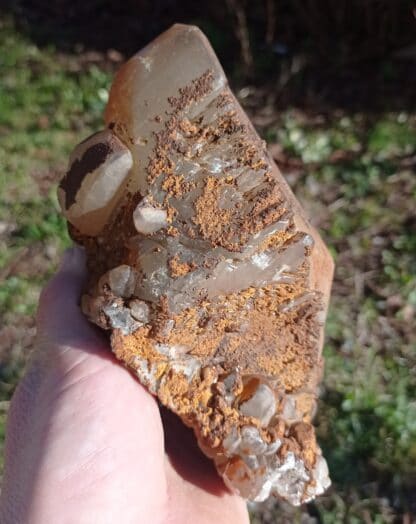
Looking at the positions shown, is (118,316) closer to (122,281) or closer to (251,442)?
(122,281)

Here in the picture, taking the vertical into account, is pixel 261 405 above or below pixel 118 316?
below

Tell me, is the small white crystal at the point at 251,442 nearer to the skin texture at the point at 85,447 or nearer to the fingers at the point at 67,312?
the skin texture at the point at 85,447

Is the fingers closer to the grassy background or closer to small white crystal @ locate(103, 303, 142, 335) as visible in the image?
small white crystal @ locate(103, 303, 142, 335)

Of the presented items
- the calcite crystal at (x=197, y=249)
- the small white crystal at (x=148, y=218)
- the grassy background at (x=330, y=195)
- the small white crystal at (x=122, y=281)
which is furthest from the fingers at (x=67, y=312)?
the grassy background at (x=330, y=195)

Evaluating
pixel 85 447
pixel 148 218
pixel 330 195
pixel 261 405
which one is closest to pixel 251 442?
pixel 261 405

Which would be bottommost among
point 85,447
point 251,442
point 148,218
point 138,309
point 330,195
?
point 330,195

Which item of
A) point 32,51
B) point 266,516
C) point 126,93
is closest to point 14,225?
point 32,51
